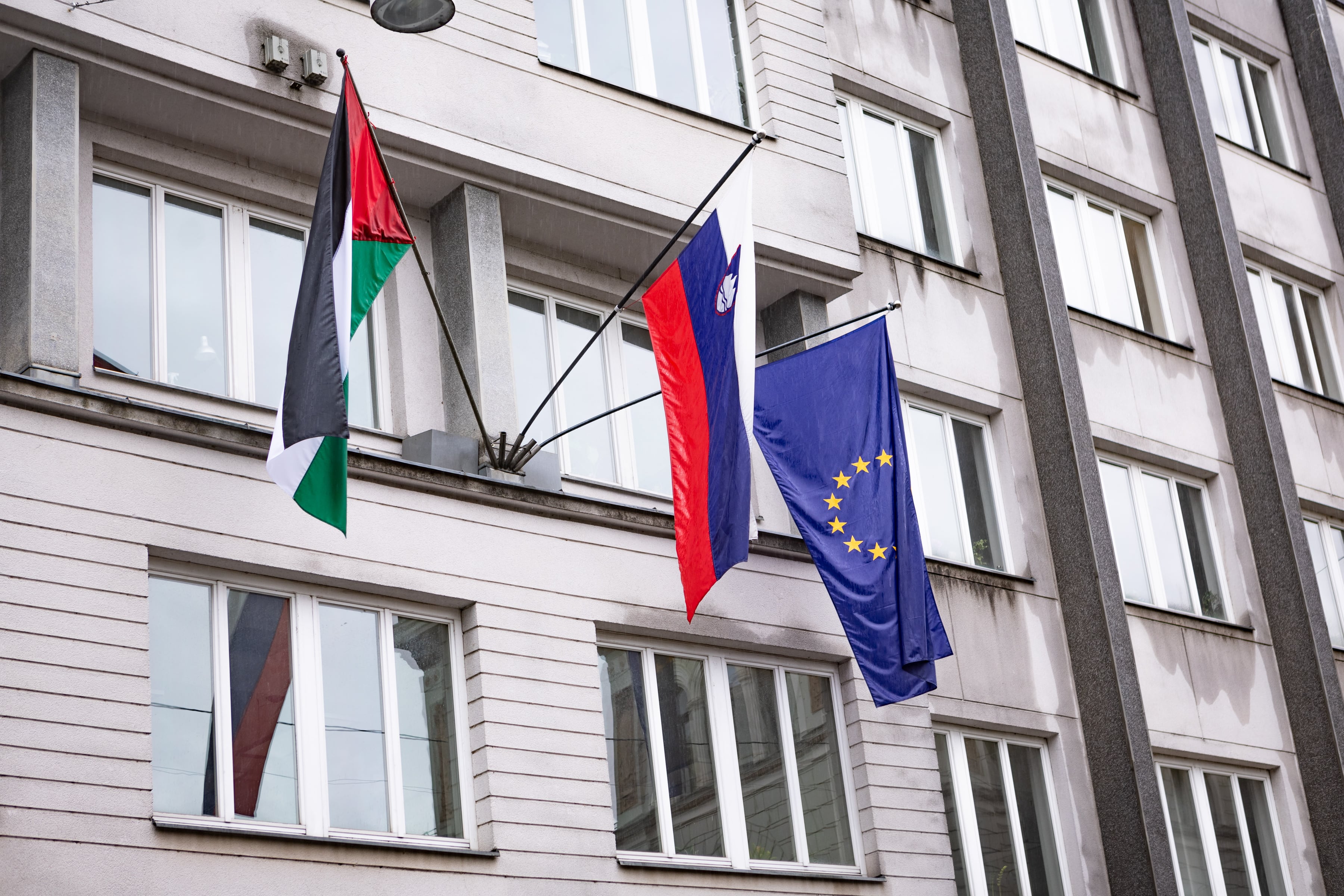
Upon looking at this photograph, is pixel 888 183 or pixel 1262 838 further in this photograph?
pixel 888 183

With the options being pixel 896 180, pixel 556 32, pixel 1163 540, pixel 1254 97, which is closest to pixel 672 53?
pixel 556 32

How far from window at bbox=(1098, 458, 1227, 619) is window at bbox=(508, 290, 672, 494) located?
695 cm

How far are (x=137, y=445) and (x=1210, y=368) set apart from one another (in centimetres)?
1643

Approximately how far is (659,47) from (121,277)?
661 centimetres

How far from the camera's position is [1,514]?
38.9ft

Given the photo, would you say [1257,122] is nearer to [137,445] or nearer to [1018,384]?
[1018,384]

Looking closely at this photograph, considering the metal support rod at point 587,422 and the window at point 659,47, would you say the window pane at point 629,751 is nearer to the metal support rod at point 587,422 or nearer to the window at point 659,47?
the metal support rod at point 587,422

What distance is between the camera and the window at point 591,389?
16750 mm

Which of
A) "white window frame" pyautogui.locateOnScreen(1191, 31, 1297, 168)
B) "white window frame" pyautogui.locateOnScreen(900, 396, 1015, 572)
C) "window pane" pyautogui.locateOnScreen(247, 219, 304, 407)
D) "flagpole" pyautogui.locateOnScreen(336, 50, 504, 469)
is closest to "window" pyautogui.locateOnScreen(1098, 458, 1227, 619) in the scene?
"white window frame" pyautogui.locateOnScreen(900, 396, 1015, 572)

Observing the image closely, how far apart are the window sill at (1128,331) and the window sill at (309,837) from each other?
12.4 m

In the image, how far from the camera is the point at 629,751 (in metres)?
15.2

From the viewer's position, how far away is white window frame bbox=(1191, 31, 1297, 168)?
2838 cm

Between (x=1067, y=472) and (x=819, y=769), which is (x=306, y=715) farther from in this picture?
(x=1067, y=472)

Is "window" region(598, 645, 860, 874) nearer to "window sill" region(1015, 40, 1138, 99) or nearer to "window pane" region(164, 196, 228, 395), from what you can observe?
"window pane" region(164, 196, 228, 395)
